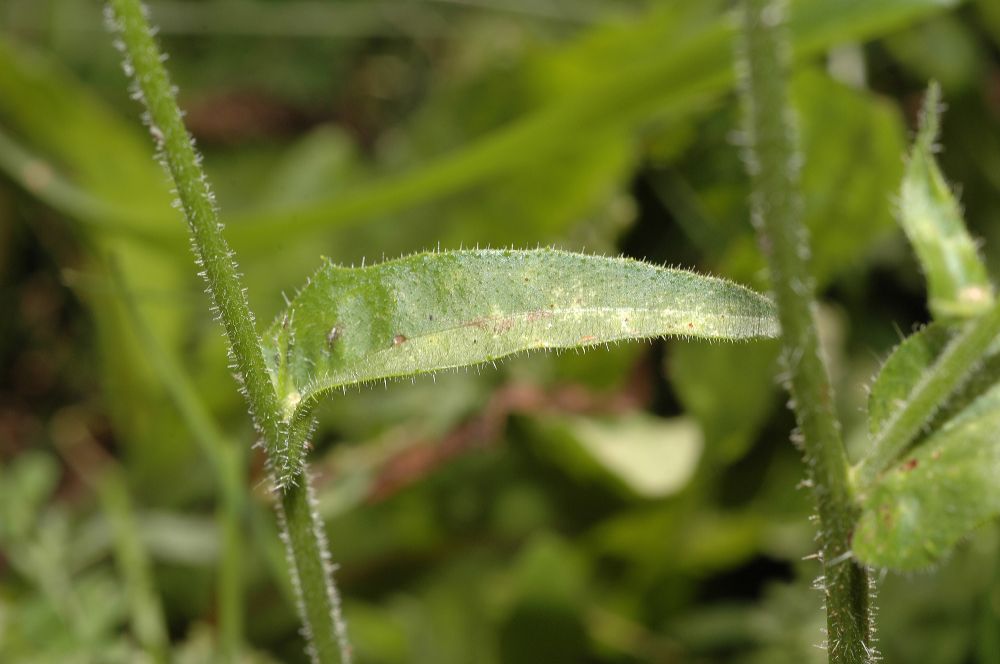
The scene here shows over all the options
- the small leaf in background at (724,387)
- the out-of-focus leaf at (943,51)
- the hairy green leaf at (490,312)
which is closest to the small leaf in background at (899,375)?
the hairy green leaf at (490,312)

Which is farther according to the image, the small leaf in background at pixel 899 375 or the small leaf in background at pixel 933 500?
the small leaf in background at pixel 899 375

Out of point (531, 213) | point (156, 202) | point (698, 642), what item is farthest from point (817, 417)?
point (156, 202)

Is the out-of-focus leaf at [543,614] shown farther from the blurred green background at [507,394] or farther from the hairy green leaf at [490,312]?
the hairy green leaf at [490,312]

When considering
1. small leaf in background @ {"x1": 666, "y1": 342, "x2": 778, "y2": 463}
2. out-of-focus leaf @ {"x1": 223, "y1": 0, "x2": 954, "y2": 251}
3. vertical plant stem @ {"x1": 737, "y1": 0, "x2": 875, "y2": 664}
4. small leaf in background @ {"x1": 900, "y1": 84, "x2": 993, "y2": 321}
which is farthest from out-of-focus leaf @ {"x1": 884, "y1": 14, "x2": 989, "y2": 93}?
vertical plant stem @ {"x1": 737, "y1": 0, "x2": 875, "y2": 664}

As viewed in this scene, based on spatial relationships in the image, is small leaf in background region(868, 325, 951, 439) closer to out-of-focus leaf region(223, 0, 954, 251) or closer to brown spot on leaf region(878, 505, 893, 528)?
brown spot on leaf region(878, 505, 893, 528)

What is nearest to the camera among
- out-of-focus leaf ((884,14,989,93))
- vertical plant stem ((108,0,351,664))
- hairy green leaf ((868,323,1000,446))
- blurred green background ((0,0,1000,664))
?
vertical plant stem ((108,0,351,664))

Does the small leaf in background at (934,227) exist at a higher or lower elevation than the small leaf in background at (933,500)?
higher

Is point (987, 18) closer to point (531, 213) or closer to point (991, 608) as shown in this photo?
point (531, 213)

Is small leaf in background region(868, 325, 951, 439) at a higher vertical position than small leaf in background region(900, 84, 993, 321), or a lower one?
lower
